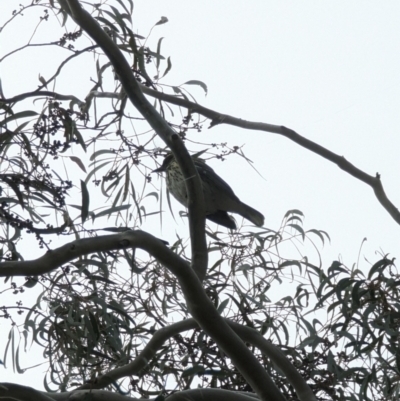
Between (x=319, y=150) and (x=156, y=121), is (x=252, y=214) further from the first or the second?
(x=156, y=121)

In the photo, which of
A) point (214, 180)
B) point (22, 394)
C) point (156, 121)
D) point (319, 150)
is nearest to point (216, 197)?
point (214, 180)

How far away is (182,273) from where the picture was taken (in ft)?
4.69

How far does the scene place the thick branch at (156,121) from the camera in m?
1.69

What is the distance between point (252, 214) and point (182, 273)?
184 centimetres

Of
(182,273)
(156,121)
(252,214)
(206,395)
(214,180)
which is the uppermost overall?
(214,180)

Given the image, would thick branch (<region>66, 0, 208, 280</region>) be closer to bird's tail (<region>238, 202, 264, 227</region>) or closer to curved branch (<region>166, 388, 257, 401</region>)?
curved branch (<region>166, 388, 257, 401</region>)

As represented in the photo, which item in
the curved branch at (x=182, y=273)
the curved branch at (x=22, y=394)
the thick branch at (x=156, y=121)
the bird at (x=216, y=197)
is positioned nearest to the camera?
the curved branch at (x=182, y=273)

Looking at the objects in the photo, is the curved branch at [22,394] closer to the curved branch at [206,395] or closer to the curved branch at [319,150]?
the curved branch at [206,395]

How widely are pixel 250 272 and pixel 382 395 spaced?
57 cm

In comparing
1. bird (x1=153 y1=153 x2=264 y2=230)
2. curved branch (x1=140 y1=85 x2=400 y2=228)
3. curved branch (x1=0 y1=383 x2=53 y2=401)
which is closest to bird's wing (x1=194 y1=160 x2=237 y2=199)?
bird (x1=153 y1=153 x2=264 y2=230)

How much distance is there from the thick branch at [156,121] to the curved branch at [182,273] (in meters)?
0.32

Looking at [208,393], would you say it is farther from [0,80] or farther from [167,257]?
[0,80]

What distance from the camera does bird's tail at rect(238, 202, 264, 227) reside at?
10.5ft

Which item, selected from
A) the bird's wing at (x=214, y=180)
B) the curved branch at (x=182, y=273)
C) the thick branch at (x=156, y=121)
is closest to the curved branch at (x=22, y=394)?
the curved branch at (x=182, y=273)
